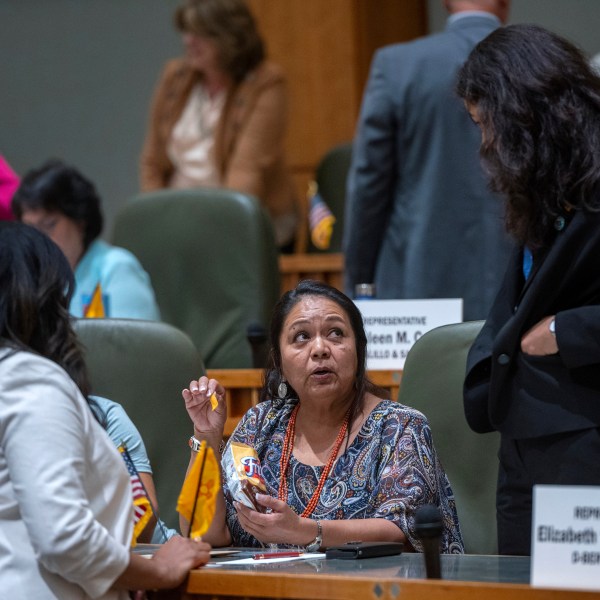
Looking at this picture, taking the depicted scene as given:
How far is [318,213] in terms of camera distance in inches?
162

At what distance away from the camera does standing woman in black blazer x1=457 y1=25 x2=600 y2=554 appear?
213 cm

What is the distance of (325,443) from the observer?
2.61m

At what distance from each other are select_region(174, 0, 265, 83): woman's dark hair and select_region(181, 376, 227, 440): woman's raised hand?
8.26 ft

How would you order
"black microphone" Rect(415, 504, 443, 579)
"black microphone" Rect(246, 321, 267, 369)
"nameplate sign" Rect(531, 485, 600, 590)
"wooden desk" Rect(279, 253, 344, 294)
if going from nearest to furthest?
"nameplate sign" Rect(531, 485, 600, 590), "black microphone" Rect(415, 504, 443, 579), "black microphone" Rect(246, 321, 267, 369), "wooden desk" Rect(279, 253, 344, 294)

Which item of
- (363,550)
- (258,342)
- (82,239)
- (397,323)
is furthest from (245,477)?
(82,239)

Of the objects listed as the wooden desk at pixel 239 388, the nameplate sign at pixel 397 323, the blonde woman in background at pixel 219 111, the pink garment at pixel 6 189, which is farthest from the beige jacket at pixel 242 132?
the nameplate sign at pixel 397 323

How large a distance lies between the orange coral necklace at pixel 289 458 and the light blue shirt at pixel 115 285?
3.92ft

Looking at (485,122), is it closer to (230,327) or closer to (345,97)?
(230,327)

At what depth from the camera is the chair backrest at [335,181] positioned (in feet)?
18.3

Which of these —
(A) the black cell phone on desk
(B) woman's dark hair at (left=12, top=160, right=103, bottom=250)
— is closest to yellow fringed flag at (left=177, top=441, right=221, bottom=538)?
(A) the black cell phone on desk

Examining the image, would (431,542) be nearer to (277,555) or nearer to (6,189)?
(277,555)

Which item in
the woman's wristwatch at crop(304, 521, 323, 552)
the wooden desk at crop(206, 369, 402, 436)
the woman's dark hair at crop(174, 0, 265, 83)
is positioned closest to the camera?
the woman's wristwatch at crop(304, 521, 323, 552)

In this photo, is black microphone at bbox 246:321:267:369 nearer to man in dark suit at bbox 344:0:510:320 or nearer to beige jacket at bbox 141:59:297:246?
man in dark suit at bbox 344:0:510:320

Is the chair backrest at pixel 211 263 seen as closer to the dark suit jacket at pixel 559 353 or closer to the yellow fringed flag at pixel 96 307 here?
the yellow fringed flag at pixel 96 307
